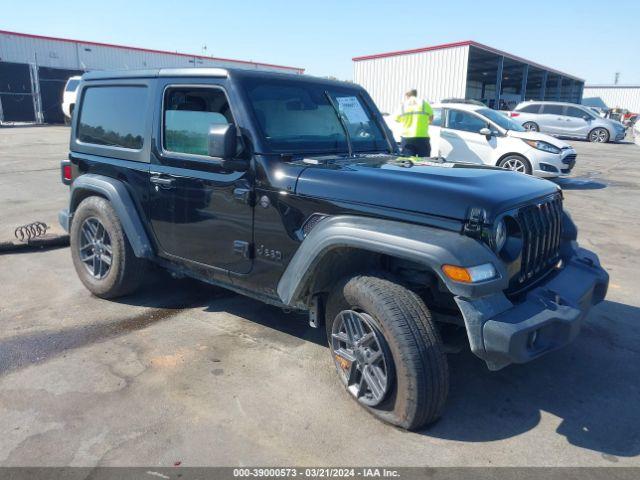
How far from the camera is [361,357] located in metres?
2.94

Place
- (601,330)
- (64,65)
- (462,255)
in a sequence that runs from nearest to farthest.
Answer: (462,255)
(601,330)
(64,65)

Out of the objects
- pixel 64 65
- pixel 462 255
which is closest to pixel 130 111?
pixel 462 255

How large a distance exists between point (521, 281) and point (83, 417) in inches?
101

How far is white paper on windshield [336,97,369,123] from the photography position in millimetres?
3941

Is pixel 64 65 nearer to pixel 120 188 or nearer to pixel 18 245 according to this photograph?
pixel 18 245

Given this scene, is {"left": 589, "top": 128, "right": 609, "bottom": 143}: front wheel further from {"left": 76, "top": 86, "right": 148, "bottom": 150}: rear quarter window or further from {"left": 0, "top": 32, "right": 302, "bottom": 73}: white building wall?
{"left": 76, "top": 86, "right": 148, "bottom": 150}: rear quarter window

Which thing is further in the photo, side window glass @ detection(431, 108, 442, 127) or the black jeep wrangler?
side window glass @ detection(431, 108, 442, 127)

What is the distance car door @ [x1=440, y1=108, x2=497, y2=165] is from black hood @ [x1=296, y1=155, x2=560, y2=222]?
7033 mm

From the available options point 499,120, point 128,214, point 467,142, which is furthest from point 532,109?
point 128,214

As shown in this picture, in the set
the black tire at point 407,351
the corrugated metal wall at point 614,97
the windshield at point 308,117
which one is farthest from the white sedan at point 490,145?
the corrugated metal wall at point 614,97

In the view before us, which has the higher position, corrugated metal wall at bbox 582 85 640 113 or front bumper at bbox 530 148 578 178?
corrugated metal wall at bbox 582 85 640 113

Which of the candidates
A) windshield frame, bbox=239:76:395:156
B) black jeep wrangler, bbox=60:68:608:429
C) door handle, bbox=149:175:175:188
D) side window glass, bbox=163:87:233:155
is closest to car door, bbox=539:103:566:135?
windshield frame, bbox=239:76:395:156

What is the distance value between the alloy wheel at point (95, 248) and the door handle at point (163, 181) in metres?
0.87

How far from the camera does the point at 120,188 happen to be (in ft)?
13.6
